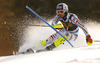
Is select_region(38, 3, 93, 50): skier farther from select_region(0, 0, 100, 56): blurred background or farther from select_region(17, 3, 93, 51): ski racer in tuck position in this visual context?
select_region(0, 0, 100, 56): blurred background

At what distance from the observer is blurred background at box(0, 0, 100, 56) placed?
10516mm

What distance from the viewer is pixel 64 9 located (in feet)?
15.6

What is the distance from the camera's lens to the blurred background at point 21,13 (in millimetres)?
10516

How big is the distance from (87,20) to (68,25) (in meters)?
5.73

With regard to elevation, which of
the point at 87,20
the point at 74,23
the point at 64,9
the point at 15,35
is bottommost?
the point at 15,35

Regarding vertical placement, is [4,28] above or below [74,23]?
below

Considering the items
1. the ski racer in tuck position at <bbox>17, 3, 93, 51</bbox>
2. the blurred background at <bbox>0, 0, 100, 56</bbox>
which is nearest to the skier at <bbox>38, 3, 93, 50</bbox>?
the ski racer in tuck position at <bbox>17, 3, 93, 51</bbox>

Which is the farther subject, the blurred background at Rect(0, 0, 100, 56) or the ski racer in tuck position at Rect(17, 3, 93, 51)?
the blurred background at Rect(0, 0, 100, 56)

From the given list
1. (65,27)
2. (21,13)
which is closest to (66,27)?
(65,27)

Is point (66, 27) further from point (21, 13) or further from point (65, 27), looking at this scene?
point (21, 13)

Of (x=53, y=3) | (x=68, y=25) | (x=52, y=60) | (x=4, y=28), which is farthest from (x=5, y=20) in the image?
(x=52, y=60)

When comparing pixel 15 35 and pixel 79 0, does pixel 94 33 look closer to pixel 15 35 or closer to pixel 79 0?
pixel 79 0

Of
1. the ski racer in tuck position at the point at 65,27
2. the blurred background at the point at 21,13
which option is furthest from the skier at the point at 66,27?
the blurred background at the point at 21,13

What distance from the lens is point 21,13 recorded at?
10695 millimetres
